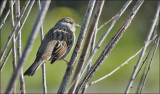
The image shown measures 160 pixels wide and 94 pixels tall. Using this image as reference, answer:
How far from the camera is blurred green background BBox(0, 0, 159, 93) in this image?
23.2 ft

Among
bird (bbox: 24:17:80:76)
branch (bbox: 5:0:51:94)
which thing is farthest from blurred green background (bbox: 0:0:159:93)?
branch (bbox: 5:0:51:94)

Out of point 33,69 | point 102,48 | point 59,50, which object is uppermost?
point 102,48

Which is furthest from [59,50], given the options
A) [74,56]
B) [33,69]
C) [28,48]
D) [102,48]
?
[102,48]

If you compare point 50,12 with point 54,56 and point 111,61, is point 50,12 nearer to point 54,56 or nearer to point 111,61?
point 111,61

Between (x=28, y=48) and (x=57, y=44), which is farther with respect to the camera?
(x=57, y=44)

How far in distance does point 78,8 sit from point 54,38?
499 cm

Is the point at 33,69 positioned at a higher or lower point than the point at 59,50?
lower

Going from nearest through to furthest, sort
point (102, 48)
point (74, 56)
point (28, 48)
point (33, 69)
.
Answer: point (28, 48), point (74, 56), point (33, 69), point (102, 48)

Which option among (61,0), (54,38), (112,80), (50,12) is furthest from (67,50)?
(61,0)

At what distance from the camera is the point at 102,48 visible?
304 inches

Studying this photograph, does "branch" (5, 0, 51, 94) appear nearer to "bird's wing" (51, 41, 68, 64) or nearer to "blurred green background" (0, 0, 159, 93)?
"bird's wing" (51, 41, 68, 64)

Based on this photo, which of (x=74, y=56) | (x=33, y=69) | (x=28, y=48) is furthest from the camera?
(x=33, y=69)

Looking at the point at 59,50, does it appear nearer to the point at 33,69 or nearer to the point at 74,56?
the point at 33,69

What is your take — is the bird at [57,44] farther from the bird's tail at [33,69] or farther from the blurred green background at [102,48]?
the blurred green background at [102,48]
